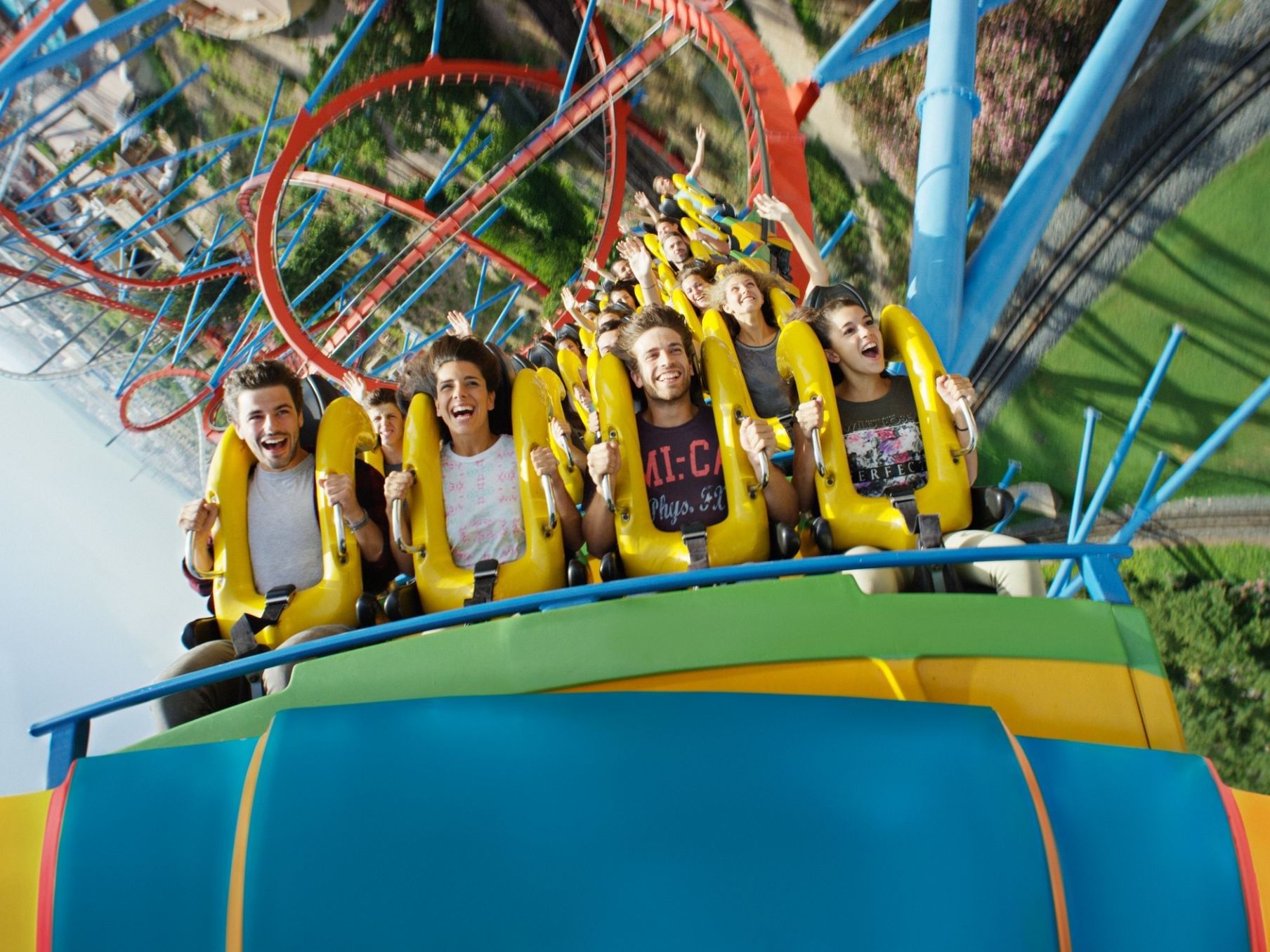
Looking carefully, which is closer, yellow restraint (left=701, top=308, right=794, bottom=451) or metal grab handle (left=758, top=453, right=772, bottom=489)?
metal grab handle (left=758, top=453, right=772, bottom=489)

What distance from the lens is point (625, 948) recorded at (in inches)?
33.3

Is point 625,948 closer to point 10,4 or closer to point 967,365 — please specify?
point 967,365

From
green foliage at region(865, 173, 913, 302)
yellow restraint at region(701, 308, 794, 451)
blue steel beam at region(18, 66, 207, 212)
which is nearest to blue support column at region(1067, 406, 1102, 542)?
green foliage at region(865, 173, 913, 302)

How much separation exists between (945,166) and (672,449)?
1932 millimetres

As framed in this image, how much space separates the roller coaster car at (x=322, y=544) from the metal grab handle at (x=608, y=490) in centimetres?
56

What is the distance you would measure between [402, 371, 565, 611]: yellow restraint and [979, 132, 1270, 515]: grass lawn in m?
2.97

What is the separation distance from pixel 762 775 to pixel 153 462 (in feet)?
41.2

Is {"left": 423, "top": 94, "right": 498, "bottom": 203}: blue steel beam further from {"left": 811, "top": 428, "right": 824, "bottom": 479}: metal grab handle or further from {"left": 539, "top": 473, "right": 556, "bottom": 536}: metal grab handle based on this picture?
{"left": 811, "top": 428, "right": 824, "bottom": 479}: metal grab handle

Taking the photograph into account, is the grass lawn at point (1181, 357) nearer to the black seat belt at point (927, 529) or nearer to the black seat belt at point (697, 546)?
the black seat belt at point (927, 529)

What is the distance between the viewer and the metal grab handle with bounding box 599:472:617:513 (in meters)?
1.80

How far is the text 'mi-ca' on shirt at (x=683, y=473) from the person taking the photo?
6.17 feet

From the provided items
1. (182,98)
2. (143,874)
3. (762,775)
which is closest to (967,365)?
(762,775)

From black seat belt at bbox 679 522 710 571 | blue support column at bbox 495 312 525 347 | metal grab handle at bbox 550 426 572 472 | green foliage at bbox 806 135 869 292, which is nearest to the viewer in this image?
black seat belt at bbox 679 522 710 571

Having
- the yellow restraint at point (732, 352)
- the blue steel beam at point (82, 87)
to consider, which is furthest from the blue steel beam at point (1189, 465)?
the blue steel beam at point (82, 87)
